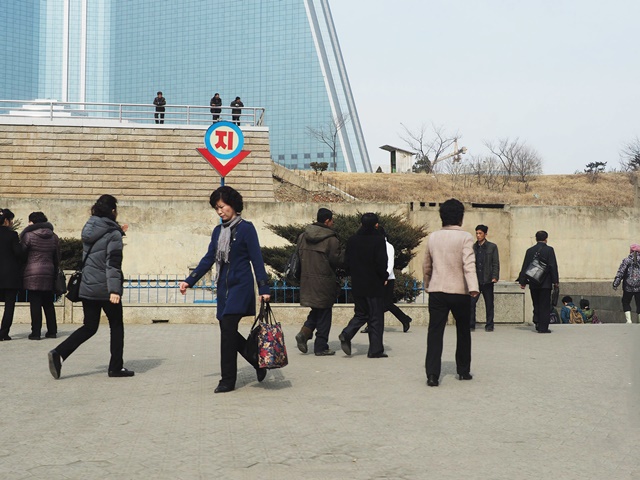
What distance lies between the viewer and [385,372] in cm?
870

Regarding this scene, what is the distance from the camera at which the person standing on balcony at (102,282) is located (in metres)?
8.16

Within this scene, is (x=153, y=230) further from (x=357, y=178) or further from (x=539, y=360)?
(x=357, y=178)

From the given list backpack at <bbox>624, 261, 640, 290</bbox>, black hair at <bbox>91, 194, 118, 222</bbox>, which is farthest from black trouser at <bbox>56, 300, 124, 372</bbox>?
backpack at <bbox>624, 261, 640, 290</bbox>

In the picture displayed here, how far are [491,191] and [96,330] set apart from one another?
42330mm

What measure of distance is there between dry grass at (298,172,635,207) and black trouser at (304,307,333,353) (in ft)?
99.9

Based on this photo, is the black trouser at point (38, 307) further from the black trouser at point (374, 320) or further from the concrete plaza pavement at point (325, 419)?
the black trouser at point (374, 320)

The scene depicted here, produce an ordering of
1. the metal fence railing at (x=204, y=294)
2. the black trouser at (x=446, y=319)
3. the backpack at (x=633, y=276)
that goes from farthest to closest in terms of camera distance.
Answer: the backpack at (x=633, y=276), the metal fence railing at (x=204, y=294), the black trouser at (x=446, y=319)

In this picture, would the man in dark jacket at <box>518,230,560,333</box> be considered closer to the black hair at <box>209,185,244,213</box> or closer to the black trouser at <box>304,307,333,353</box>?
the black trouser at <box>304,307,333,353</box>

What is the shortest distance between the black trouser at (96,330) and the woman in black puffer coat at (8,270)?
334 centimetres

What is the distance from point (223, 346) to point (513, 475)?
3471 mm

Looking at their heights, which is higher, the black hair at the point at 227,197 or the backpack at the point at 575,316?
the black hair at the point at 227,197

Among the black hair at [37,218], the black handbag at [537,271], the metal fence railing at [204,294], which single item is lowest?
the metal fence railing at [204,294]

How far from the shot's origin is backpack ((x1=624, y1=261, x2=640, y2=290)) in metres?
15.2

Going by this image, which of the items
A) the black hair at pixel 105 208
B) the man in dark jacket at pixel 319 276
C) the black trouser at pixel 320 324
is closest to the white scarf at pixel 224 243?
the black hair at pixel 105 208
